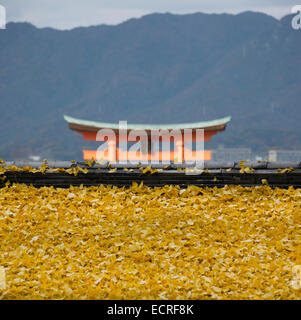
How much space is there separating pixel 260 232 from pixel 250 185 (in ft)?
3.45

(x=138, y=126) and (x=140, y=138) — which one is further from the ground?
(x=138, y=126)

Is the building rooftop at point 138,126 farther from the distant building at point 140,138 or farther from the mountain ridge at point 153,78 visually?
the mountain ridge at point 153,78

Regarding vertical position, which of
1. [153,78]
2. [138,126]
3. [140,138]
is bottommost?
[140,138]

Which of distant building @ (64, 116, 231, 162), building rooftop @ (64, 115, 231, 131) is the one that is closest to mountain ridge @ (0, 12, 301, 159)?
building rooftop @ (64, 115, 231, 131)

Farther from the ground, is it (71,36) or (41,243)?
(71,36)

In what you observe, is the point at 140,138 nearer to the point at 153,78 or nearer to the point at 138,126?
the point at 138,126

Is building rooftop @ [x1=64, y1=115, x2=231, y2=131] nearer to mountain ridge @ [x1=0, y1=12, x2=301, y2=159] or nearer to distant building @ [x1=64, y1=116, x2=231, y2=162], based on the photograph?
distant building @ [x1=64, y1=116, x2=231, y2=162]

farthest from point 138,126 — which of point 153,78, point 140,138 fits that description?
point 153,78

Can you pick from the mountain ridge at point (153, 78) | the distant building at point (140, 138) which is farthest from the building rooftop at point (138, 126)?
the mountain ridge at point (153, 78)

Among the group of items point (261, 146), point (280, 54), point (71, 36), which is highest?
point (71, 36)

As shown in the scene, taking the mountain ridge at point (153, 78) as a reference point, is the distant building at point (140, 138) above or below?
below
